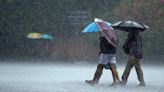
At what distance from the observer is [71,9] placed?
34.6 meters

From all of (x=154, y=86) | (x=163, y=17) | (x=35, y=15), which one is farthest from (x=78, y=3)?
(x=154, y=86)

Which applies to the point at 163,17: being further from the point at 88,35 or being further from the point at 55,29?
the point at 55,29

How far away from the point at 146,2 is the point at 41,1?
270 inches

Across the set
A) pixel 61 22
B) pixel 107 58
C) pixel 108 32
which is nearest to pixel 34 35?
pixel 61 22

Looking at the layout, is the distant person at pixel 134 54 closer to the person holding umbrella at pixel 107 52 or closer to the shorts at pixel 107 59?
the person holding umbrella at pixel 107 52

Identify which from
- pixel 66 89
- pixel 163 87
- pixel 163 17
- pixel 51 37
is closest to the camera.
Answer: pixel 66 89

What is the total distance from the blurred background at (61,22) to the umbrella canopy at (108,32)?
46.7 ft

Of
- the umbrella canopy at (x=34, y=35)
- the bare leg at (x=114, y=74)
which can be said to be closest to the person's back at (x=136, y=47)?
the bare leg at (x=114, y=74)

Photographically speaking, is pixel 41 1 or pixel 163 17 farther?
pixel 41 1

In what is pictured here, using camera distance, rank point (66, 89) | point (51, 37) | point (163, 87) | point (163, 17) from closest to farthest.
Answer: point (66, 89), point (163, 87), point (163, 17), point (51, 37)

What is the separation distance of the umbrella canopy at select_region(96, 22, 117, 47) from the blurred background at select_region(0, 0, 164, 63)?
1423 cm

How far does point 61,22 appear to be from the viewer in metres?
34.4

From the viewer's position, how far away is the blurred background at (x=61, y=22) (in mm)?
32056

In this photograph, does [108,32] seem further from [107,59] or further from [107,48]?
[107,59]
